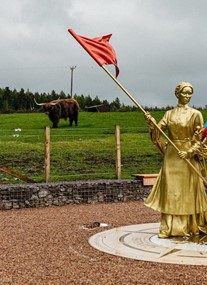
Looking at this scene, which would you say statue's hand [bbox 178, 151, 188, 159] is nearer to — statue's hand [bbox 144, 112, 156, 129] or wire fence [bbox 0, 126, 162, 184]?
statue's hand [bbox 144, 112, 156, 129]

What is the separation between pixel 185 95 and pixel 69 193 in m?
6.34

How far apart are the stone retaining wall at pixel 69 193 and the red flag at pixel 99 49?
6.01 m

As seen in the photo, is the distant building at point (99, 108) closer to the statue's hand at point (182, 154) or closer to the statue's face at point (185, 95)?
the statue's face at point (185, 95)

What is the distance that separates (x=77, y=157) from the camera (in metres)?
18.1

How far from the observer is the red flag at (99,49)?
7.45 m

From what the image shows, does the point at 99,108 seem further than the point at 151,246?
Yes

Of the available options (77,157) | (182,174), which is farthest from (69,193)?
(182,174)

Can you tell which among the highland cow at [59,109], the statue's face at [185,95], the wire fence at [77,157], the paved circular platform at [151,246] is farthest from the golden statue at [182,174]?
the highland cow at [59,109]

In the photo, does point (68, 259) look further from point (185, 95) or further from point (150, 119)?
point (185, 95)

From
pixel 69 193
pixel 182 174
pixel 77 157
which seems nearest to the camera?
pixel 182 174

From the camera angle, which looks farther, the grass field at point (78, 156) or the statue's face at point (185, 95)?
the grass field at point (78, 156)

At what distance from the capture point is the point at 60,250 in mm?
7426

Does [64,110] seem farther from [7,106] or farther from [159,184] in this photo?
[7,106]

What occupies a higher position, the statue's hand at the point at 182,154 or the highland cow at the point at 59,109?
the highland cow at the point at 59,109
